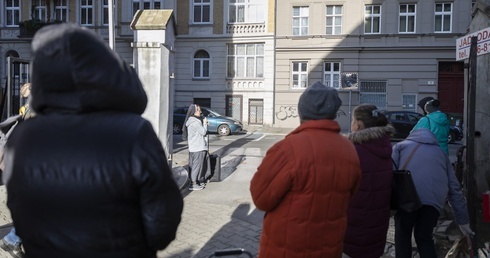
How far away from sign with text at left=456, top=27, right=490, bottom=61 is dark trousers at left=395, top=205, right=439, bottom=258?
5.70ft

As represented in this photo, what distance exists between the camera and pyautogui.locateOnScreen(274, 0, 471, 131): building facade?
2678 cm

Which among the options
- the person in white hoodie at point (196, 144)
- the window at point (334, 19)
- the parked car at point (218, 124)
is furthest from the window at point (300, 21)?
the person in white hoodie at point (196, 144)

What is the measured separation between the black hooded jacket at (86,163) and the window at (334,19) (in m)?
27.7

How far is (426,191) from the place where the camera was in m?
3.89

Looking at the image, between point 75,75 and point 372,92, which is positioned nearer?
point 75,75

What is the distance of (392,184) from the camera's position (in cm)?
354

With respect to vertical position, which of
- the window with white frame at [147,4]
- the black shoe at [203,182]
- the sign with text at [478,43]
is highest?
the window with white frame at [147,4]

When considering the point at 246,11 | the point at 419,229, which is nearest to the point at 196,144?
the point at 419,229

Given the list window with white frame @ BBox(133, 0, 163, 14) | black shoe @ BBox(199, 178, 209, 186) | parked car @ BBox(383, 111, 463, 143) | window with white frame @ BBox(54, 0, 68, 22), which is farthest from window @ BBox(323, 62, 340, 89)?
black shoe @ BBox(199, 178, 209, 186)

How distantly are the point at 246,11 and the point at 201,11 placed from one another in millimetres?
3152

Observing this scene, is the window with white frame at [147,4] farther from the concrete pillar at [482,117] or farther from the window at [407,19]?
the concrete pillar at [482,117]

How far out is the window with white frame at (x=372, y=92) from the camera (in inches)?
1082

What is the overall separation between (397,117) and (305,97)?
63.5 feet

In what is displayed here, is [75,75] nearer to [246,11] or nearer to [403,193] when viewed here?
[403,193]
